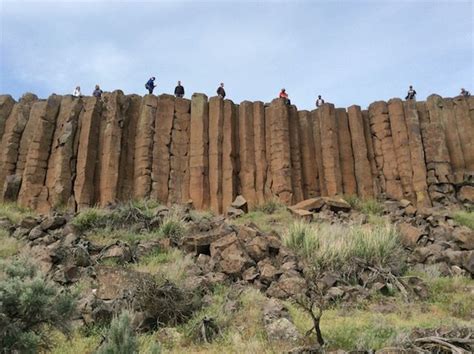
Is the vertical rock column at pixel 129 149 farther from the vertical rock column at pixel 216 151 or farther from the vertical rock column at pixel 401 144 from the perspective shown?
the vertical rock column at pixel 401 144

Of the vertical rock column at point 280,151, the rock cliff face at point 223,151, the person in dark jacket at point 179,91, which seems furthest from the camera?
the person in dark jacket at point 179,91

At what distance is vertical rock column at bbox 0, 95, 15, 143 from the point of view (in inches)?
786

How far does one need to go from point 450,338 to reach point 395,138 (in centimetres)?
1513

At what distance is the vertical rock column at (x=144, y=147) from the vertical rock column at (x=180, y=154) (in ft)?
2.65

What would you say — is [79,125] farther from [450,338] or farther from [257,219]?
[450,338]

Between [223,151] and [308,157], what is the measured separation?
338cm

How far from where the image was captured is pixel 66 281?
9.71 meters

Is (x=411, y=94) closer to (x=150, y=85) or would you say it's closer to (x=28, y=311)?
(x=150, y=85)

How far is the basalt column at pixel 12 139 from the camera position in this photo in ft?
60.6

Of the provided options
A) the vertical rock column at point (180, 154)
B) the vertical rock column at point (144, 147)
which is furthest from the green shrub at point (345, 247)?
the vertical rock column at point (144, 147)

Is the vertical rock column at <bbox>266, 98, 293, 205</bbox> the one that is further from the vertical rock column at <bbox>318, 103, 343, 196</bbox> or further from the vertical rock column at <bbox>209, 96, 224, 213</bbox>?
the vertical rock column at <bbox>209, 96, 224, 213</bbox>

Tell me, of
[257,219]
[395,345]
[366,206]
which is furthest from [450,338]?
[366,206]

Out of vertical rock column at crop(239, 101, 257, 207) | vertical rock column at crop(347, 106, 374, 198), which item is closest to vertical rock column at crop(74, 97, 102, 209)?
vertical rock column at crop(239, 101, 257, 207)

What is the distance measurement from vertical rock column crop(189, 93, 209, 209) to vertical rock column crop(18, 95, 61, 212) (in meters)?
5.09
